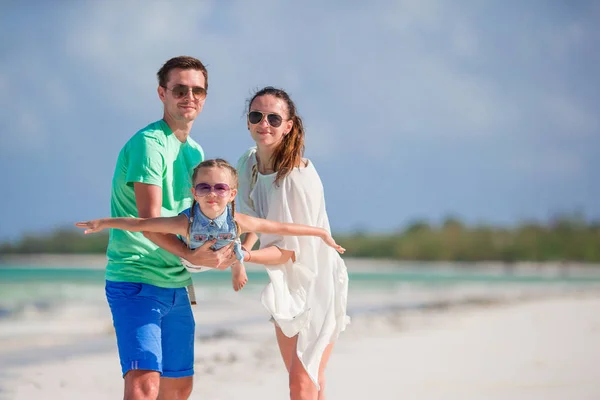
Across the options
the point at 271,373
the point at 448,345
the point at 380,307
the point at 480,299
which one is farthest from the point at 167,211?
the point at 480,299

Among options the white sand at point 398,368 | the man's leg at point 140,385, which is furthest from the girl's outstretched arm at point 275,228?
the white sand at point 398,368

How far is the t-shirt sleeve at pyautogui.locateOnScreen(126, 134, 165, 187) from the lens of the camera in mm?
3709

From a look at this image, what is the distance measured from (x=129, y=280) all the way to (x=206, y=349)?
6.57 metres

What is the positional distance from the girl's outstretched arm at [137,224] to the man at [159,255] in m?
0.10

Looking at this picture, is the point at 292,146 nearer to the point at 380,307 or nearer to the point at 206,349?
the point at 206,349

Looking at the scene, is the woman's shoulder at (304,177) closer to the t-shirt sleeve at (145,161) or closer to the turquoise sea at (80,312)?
the t-shirt sleeve at (145,161)

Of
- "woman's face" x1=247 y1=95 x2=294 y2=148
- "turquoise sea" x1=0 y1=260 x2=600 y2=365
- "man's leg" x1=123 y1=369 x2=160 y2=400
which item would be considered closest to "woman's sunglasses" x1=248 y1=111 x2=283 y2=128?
"woman's face" x1=247 y1=95 x2=294 y2=148

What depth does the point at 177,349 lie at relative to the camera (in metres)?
3.96

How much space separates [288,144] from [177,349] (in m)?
1.17

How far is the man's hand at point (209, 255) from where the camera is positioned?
11.8ft

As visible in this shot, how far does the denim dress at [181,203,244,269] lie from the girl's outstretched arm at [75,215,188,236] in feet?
0.23

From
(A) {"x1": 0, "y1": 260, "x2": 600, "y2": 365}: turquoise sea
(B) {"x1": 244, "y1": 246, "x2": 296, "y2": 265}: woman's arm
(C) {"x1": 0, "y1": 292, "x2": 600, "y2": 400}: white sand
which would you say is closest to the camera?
(B) {"x1": 244, "y1": 246, "x2": 296, "y2": 265}: woman's arm

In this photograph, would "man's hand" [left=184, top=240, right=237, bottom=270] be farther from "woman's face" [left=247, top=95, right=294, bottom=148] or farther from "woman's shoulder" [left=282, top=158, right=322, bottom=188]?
"woman's face" [left=247, top=95, right=294, bottom=148]

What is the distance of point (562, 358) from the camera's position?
30.2 feet
